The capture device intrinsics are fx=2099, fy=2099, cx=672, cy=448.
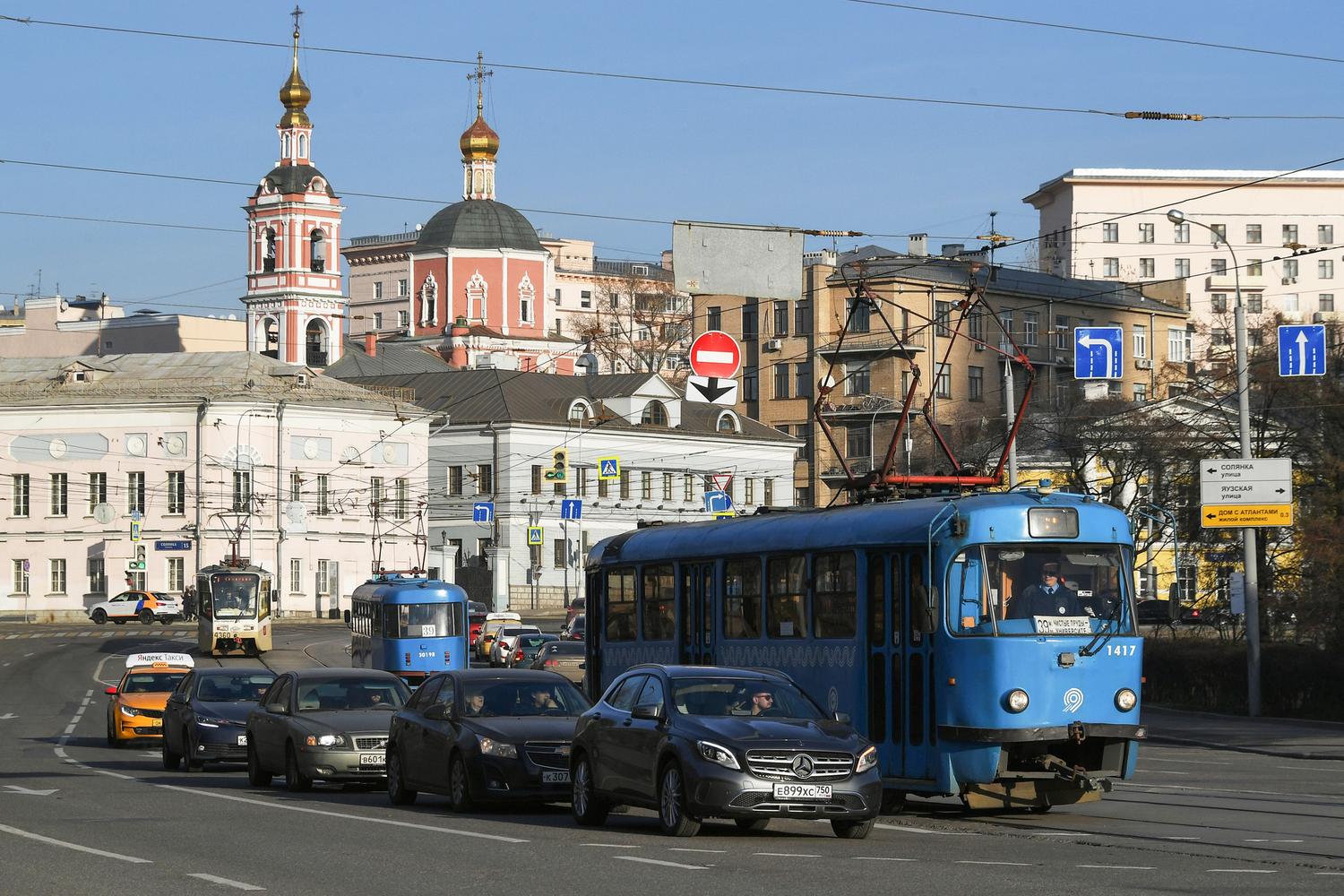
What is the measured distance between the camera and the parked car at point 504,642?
58.5 meters

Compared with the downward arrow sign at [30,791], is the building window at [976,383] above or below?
above

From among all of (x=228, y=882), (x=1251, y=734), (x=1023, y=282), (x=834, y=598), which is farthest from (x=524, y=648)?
(x=1023, y=282)

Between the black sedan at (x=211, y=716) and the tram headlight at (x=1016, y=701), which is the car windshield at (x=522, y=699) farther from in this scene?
the black sedan at (x=211, y=716)

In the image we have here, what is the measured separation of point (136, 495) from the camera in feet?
297

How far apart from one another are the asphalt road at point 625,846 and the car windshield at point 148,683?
9.28m

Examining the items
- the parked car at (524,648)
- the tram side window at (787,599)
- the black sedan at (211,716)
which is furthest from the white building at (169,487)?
the tram side window at (787,599)

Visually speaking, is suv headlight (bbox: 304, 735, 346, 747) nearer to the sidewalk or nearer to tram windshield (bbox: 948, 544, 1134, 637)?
tram windshield (bbox: 948, 544, 1134, 637)

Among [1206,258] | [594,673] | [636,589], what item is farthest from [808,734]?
[1206,258]

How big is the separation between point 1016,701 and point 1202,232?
389ft

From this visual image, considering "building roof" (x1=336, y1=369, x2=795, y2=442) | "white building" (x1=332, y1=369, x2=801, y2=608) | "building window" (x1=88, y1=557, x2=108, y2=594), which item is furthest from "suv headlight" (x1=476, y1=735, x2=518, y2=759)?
"building roof" (x1=336, y1=369, x2=795, y2=442)

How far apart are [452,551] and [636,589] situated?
73155mm

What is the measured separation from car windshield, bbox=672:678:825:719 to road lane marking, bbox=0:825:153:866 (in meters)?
4.55

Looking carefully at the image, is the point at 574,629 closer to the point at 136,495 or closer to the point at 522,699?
the point at 136,495

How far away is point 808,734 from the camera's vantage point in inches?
664
